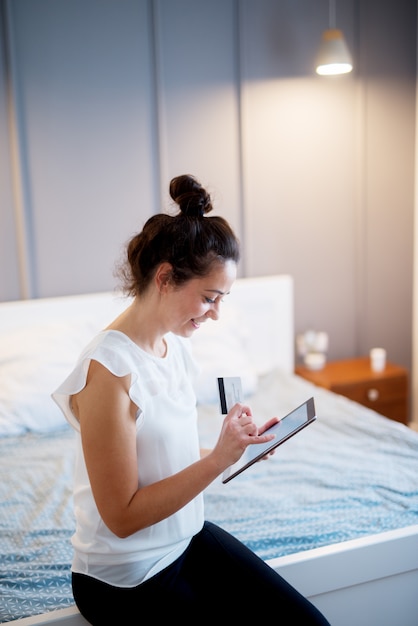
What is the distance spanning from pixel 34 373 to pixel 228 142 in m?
1.43

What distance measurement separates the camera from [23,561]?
1.70 m

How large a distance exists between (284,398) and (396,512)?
101 cm

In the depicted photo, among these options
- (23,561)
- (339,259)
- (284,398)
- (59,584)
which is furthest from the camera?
(339,259)

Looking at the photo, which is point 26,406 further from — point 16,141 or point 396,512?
point 396,512

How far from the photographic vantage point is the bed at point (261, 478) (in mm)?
1637

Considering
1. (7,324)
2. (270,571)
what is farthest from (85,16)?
(270,571)

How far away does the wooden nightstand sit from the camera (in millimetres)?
3240

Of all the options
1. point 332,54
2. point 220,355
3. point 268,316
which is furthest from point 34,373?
point 332,54

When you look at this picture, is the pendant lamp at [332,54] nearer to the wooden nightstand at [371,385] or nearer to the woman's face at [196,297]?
the wooden nightstand at [371,385]

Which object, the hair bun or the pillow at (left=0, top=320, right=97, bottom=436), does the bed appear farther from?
the hair bun

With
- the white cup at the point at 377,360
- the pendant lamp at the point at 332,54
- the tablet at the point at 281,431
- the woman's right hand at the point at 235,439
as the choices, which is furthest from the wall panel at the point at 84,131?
the woman's right hand at the point at 235,439

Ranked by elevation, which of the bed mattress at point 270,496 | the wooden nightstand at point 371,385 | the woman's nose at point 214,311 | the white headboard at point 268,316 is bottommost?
the wooden nightstand at point 371,385

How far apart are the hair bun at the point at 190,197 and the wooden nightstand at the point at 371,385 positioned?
186 centimetres

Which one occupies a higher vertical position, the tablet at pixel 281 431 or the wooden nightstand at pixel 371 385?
the tablet at pixel 281 431
